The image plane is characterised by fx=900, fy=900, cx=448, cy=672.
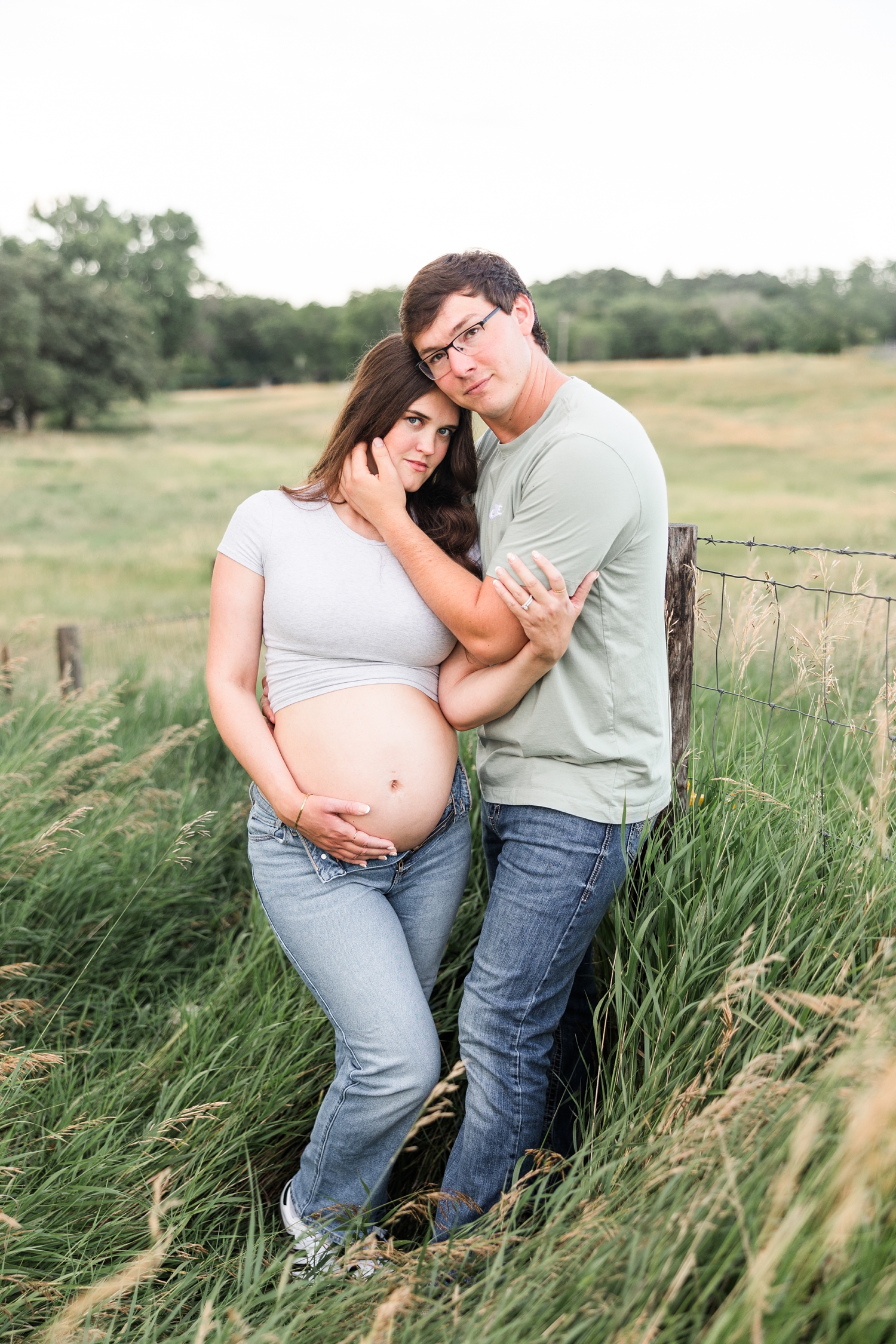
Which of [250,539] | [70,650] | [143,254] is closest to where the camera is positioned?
[250,539]

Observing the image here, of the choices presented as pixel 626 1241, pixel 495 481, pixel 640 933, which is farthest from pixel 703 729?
pixel 626 1241

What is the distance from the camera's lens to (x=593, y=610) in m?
2.07

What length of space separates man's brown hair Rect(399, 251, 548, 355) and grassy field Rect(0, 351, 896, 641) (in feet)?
23.3

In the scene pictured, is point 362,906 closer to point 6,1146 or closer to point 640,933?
point 640,933

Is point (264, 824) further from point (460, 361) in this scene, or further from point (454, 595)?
point (460, 361)

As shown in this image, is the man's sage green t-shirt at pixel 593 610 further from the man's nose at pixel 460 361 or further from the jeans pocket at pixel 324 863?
the jeans pocket at pixel 324 863

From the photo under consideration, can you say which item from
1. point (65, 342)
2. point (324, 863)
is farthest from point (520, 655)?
point (65, 342)

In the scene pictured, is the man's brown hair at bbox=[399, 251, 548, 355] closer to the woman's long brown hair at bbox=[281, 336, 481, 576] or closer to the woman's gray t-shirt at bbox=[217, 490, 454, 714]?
the woman's long brown hair at bbox=[281, 336, 481, 576]

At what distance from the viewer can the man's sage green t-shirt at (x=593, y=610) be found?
1.93 m

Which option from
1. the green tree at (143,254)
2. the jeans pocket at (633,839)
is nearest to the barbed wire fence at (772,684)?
the jeans pocket at (633,839)

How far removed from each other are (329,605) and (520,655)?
0.51 metres

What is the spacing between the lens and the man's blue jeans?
6.62 feet

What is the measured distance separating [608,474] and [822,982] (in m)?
1.15

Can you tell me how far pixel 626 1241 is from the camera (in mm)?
1356
